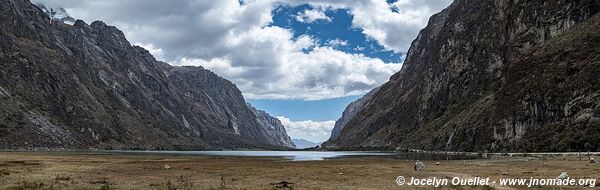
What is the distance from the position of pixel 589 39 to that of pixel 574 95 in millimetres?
16813

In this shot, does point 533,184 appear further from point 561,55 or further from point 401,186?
point 561,55

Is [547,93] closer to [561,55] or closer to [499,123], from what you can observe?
[561,55]

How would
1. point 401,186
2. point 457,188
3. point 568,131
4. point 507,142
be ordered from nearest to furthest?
point 457,188
point 401,186
point 568,131
point 507,142

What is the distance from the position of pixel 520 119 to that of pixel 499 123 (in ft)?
37.8

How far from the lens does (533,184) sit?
123 feet

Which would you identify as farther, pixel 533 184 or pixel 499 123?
pixel 499 123

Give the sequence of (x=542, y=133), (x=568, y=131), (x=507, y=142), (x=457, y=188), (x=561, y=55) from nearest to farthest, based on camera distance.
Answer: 1. (x=457, y=188)
2. (x=568, y=131)
3. (x=542, y=133)
4. (x=561, y=55)
5. (x=507, y=142)

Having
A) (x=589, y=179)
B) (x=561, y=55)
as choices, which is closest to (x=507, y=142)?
(x=561, y=55)

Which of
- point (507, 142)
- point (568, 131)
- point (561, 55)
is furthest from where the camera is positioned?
point (507, 142)

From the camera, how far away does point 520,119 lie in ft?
424

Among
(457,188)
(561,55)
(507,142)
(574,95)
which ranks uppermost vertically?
(561,55)

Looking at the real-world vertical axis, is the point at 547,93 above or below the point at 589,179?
above

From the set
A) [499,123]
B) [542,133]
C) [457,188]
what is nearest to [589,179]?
[457,188]

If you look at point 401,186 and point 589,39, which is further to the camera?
point 589,39
